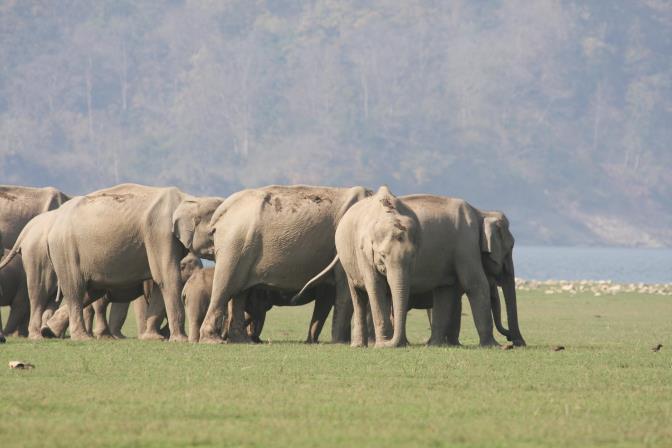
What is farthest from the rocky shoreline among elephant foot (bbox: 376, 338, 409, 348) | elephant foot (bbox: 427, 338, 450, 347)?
elephant foot (bbox: 376, 338, 409, 348)

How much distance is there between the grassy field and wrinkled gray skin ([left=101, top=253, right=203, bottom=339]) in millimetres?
3005

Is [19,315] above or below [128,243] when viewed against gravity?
below

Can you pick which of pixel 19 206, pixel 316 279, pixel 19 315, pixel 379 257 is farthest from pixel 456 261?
pixel 19 206

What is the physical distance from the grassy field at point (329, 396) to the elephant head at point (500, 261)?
1165mm

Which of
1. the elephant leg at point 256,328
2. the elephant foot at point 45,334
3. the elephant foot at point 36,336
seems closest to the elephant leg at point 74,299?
the elephant foot at point 45,334

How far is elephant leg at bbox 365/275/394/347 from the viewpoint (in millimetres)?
22984

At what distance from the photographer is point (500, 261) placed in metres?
24.7

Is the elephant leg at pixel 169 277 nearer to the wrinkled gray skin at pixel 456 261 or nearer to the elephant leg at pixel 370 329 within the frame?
the elephant leg at pixel 370 329

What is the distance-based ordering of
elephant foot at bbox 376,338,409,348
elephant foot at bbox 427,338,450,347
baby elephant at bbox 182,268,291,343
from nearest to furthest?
elephant foot at bbox 376,338,409,348 < elephant foot at bbox 427,338,450,347 < baby elephant at bbox 182,268,291,343

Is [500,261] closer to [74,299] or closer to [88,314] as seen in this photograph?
[74,299]

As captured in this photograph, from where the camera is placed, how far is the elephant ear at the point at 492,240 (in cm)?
2447

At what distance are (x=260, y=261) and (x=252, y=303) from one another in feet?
4.50

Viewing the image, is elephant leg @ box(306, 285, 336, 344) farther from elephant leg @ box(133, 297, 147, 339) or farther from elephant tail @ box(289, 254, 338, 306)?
elephant leg @ box(133, 297, 147, 339)

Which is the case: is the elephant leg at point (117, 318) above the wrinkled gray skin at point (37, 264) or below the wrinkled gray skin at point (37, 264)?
below
